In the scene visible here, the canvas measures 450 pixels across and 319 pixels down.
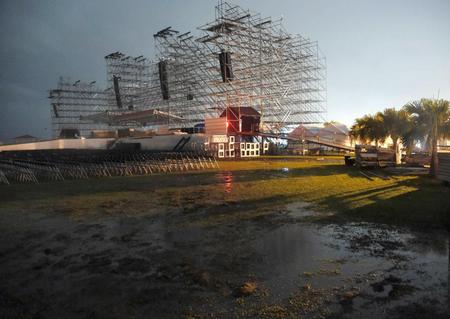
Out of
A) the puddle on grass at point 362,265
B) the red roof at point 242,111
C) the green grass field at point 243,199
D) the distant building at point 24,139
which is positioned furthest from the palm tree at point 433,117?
the distant building at point 24,139

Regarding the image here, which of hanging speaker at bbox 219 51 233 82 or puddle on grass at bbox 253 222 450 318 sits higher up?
hanging speaker at bbox 219 51 233 82

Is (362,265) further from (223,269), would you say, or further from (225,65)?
(225,65)

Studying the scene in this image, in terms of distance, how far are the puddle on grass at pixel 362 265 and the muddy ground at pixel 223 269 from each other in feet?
0.05

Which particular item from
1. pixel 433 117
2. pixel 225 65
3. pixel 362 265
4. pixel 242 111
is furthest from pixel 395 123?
pixel 362 265

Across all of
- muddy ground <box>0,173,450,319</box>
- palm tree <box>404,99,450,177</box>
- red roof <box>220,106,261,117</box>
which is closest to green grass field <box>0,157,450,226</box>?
muddy ground <box>0,173,450,319</box>

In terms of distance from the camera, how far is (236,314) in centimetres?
352

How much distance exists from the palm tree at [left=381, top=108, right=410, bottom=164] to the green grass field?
Result: 13299 millimetres

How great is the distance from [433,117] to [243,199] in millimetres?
13451

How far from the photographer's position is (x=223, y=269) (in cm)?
484

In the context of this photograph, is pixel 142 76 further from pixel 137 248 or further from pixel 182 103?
pixel 137 248

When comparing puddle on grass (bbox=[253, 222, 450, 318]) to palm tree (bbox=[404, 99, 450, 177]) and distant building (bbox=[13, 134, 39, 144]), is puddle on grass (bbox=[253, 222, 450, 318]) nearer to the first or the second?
palm tree (bbox=[404, 99, 450, 177])

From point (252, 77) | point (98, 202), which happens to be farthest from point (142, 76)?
point (98, 202)

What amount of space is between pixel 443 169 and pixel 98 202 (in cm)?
1387

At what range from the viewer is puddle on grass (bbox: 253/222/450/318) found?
3.83 m
